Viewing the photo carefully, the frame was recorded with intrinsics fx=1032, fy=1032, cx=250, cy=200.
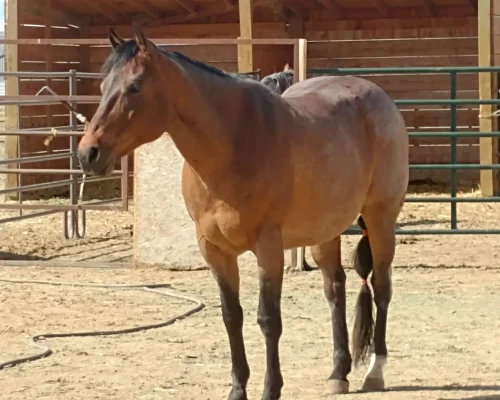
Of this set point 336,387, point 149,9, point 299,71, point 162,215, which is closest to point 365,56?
point 149,9

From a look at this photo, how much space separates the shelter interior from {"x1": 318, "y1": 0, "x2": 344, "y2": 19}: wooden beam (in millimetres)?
16

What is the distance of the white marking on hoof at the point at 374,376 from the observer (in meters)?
4.88

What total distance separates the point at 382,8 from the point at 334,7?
69 cm

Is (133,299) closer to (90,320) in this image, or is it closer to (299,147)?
(90,320)

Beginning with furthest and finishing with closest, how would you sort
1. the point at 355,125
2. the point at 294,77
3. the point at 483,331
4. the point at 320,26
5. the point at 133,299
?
1. the point at 320,26
2. the point at 294,77
3. the point at 133,299
4. the point at 483,331
5. the point at 355,125

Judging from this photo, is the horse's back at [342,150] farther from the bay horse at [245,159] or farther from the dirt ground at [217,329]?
the dirt ground at [217,329]

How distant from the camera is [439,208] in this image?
39.2ft

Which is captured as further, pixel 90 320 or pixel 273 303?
pixel 90 320

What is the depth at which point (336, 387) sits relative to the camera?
481 centimetres

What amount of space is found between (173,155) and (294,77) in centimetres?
117

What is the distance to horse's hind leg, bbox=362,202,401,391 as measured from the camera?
505cm

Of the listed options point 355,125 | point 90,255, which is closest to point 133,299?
point 90,255

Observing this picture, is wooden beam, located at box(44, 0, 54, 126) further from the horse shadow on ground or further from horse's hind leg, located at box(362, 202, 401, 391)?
the horse shadow on ground

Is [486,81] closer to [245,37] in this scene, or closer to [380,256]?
[245,37]
